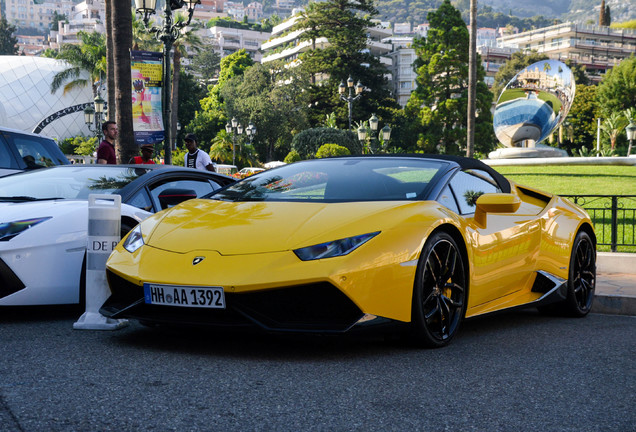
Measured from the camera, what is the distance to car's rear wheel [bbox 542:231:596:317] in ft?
20.2

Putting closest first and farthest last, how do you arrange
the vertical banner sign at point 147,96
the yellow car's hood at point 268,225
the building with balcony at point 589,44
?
the yellow car's hood at point 268,225 < the vertical banner sign at point 147,96 < the building with balcony at point 589,44

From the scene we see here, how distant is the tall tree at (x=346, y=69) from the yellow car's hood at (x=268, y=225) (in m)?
69.9

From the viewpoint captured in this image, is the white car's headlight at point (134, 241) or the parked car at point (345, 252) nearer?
the parked car at point (345, 252)

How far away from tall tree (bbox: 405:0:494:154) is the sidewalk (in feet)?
174

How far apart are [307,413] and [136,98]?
13079mm

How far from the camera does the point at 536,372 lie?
4.02m

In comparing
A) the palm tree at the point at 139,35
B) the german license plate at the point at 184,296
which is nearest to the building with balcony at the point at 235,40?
the palm tree at the point at 139,35

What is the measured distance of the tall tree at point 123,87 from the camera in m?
14.2

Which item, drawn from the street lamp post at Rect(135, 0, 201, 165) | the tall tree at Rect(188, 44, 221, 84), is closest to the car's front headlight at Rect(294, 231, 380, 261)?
the street lamp post at Rect(135, 0, 201, 165)

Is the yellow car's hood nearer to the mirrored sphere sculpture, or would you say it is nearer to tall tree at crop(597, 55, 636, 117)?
the mirrored sphere sculpture

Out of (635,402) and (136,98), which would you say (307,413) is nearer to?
(635,402)

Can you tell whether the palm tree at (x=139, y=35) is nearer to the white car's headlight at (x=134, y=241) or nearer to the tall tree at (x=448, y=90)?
the tall tree at (x=448, y=90)

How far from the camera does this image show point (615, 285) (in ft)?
25.9

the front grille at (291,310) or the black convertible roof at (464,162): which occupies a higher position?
the black convertible roof at (464,162)
